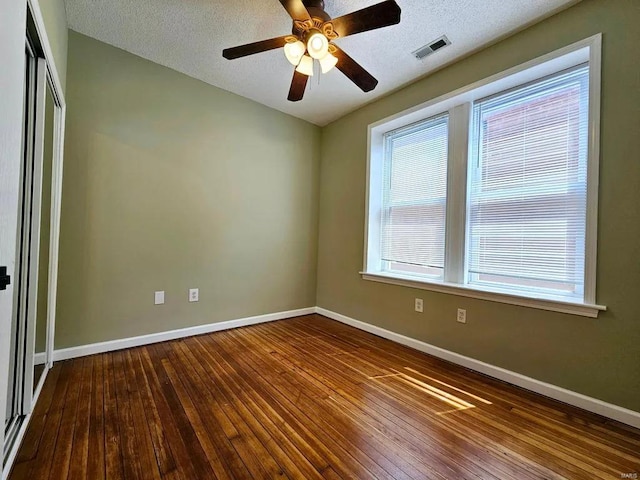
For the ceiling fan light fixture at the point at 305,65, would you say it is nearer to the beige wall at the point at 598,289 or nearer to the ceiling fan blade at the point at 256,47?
the ceiling fan blade at the point at 256,47

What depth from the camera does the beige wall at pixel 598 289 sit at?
1771mm

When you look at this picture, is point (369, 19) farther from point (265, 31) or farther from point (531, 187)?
point (531, 187)

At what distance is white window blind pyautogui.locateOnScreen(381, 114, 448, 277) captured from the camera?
9.58 feet

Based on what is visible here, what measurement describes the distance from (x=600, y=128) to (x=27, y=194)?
11.1 ft

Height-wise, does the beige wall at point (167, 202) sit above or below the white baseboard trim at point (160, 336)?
above

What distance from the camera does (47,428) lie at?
1.60 metres

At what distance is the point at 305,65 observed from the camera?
6.79 ft

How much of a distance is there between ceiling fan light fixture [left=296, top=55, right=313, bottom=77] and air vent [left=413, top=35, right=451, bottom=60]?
1.06 metres

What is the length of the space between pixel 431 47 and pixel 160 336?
355 cm

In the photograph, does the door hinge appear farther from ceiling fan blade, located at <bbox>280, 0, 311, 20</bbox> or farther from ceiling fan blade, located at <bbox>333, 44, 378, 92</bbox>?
ceiling fan blade, located at <bbox>333, 44, 378, 92</bbox>

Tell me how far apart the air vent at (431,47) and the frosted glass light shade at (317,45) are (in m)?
1.08

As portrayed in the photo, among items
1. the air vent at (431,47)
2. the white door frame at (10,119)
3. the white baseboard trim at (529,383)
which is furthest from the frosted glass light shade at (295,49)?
the white baseboard trim at (529,383)

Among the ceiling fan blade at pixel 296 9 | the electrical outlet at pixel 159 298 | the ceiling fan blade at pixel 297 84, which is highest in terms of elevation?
the ceiling fan blade at pixel 296 9

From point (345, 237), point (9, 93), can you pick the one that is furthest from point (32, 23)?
point (345, 237)
